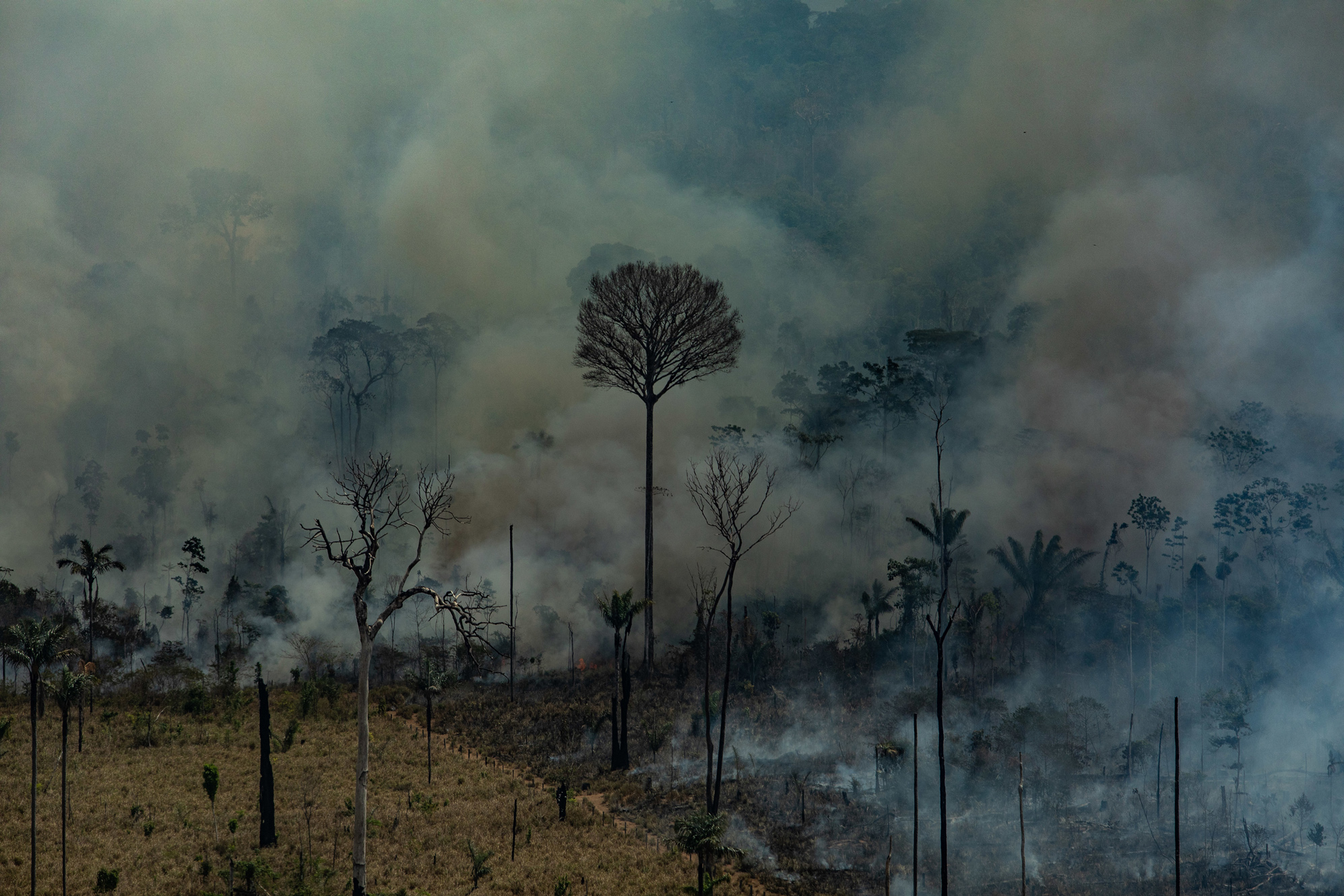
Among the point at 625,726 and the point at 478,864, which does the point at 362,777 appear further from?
the point at 625,726

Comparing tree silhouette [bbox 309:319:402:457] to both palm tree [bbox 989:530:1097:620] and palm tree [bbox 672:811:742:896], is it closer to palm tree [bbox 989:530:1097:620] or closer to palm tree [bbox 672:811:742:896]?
palm tree [bbox 989:530:1097:620]

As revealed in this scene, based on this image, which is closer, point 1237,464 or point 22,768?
point 22,768

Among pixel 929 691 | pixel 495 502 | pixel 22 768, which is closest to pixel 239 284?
pixel 495 502

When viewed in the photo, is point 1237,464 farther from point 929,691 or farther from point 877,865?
point 877,865

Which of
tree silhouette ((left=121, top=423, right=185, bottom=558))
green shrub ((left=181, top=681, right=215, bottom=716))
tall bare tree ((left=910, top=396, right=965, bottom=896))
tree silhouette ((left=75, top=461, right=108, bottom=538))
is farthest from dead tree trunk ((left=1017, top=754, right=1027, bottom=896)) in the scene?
tree silhouette ((left=75, top=461, right=108, bottom=538))

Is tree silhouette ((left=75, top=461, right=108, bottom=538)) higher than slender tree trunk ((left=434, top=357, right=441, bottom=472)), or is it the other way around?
slender tree trunk ((left=434, top=357, right=441, bottom=472))
